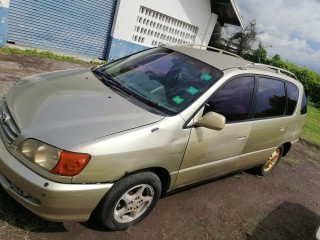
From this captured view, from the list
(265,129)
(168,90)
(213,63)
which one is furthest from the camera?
(265,129)

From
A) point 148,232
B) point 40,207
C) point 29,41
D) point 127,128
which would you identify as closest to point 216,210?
point 148,232

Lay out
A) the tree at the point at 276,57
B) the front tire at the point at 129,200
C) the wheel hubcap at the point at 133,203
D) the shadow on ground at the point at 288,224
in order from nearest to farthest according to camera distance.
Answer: the front tire at the point at 129,200
the wheel hubcap at the point at 133,203
the shadow on ground at the point at 288,224
the tree at the point at 276,57

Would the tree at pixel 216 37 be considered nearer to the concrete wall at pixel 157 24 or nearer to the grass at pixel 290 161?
the concrete wall at pixel 157 24

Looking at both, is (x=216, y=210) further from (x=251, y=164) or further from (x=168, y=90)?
(x=168, y=90)

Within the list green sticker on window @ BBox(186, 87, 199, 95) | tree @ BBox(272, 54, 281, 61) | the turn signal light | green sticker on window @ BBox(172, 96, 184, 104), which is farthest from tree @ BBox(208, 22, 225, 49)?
the turn signal light

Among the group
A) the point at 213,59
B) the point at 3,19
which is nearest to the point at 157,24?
the point at 3,19

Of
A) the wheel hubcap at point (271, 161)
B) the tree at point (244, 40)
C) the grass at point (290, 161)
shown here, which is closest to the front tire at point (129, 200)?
the wheel hubcap at point (271, 161)

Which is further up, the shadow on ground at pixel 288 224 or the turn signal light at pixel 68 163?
the turn signal light at pixel 68 163

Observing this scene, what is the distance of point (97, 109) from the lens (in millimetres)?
3402

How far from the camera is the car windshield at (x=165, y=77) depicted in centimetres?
381

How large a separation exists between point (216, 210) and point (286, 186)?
7.14 ft

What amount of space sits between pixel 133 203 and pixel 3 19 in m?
7.51

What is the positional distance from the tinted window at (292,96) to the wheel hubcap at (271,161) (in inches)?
31.1

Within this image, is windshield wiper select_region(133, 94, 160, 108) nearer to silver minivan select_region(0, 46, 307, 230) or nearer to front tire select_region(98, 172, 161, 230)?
silver minivan select_region(0, 46, 307, 230)
